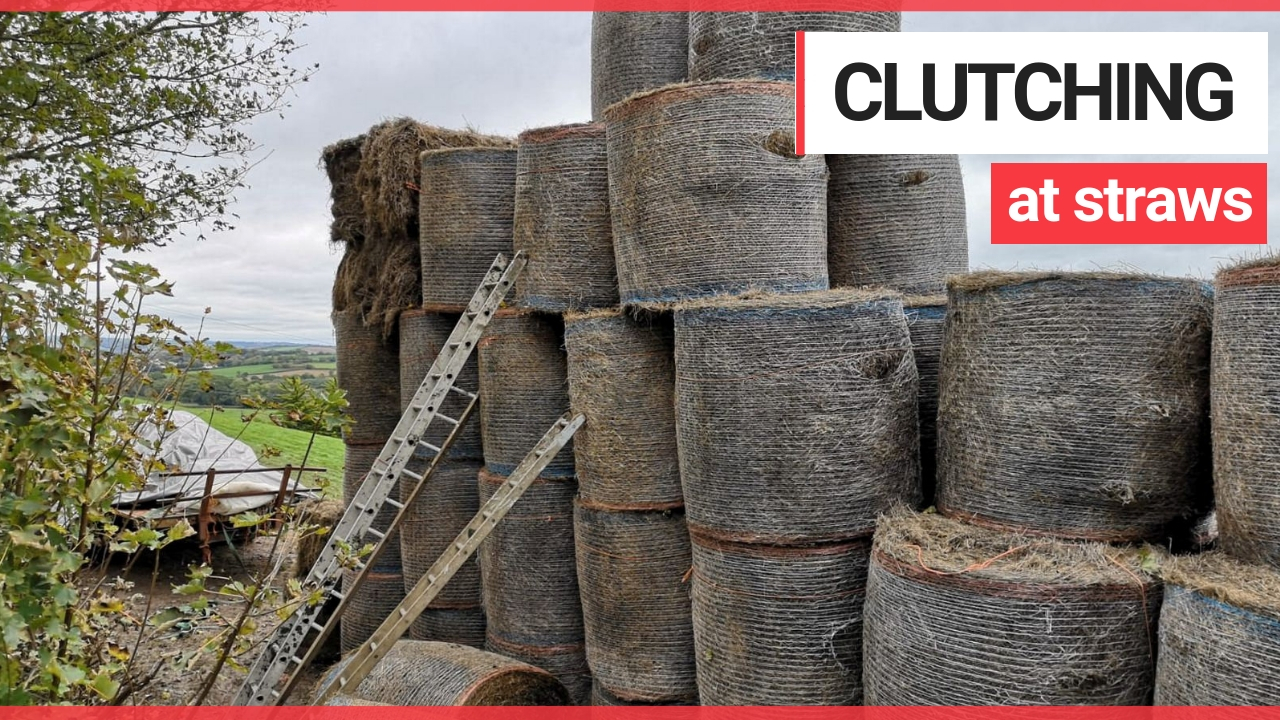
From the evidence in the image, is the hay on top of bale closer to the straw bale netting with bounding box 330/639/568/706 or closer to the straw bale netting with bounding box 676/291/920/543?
the straw bale netting with bounding box 330/639/568/706

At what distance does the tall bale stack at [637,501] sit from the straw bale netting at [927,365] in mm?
1223

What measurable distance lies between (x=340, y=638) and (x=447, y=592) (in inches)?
74.1

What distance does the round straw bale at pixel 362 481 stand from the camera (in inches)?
292

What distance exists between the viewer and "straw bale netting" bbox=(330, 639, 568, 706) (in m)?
5.22

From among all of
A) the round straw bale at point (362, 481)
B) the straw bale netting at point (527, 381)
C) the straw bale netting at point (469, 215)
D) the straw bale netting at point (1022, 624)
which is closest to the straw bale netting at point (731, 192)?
the straw bale netting at point (527, 381)

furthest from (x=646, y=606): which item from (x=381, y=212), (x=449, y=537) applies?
(x=381, y=212)

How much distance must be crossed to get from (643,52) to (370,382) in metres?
3.32

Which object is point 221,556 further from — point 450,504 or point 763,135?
point 763,135

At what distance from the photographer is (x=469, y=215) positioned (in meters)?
6.42

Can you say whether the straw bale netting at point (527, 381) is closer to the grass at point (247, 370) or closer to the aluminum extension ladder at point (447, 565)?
the aluminum extension ladder at point (447, 565)

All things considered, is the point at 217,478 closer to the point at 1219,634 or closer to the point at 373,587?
the point at 373,587

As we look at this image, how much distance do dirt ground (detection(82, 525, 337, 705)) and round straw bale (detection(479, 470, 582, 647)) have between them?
1351 millimetres

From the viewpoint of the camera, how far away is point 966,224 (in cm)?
544

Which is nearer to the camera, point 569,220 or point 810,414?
point 810,414
